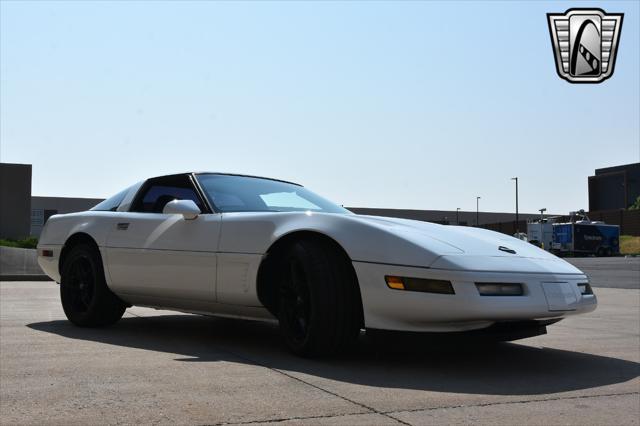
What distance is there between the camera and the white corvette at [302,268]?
392 cm

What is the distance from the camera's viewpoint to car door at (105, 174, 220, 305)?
16.3 feet

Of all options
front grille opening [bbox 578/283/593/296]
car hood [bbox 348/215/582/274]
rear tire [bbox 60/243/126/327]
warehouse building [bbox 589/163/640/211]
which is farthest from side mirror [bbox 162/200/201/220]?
warehouse building [bbox 589/163/640/211]

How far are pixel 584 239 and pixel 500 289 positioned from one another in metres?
45.1

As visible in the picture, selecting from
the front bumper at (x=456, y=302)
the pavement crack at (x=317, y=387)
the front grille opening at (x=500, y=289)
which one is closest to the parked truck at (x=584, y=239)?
the front bumper at (x=456, y=302)

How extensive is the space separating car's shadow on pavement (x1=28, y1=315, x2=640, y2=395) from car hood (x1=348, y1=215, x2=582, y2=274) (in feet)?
1.72

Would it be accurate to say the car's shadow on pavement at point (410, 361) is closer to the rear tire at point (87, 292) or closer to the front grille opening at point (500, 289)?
the rear tire at point (87, 292)

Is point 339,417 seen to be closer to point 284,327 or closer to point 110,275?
point 284,327

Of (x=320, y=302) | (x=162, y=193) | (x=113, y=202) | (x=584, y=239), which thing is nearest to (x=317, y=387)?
(x=320, y=302)

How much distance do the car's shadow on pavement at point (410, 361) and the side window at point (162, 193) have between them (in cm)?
103

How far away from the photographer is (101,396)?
3.20 metres

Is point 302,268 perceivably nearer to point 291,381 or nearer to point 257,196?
point 291,381

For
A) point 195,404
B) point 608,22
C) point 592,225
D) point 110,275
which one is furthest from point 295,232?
point 592,225

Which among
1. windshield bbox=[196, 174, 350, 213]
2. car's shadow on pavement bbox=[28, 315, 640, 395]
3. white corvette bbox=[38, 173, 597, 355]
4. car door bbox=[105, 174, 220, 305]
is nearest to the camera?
car's shadow on pavement bbox=[28, 315, 640, 395]

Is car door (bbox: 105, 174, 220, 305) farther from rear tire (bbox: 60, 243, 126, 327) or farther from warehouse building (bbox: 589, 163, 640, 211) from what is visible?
warehouse building (bbox: 589, 163, 640, 211)
